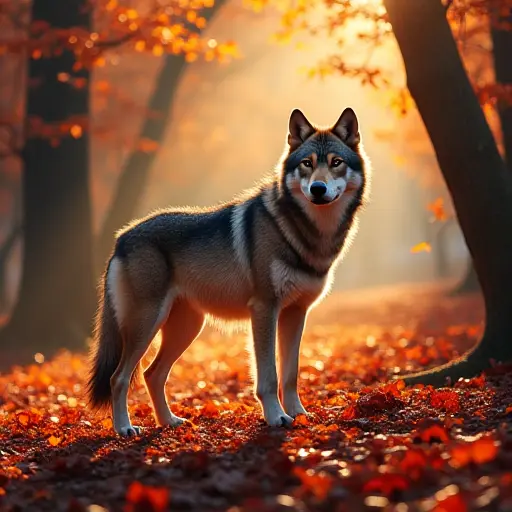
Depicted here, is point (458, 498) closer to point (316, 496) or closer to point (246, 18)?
point (316, 496)

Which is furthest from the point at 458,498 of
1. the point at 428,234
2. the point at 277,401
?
the point at 428,234

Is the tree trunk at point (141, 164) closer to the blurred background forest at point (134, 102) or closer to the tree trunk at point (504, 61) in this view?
the blurred background forest at point (134, 102)

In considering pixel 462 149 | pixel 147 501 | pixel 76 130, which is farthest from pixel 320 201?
pixel 76 130

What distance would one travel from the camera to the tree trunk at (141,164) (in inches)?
717

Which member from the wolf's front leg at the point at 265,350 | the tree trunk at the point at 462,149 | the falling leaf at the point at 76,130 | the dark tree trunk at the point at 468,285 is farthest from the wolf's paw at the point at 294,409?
the dark tree trunk at the point at 468,285

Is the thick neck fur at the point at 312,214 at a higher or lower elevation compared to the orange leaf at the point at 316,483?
higher

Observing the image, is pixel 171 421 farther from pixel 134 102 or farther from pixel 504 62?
pixel 134 102

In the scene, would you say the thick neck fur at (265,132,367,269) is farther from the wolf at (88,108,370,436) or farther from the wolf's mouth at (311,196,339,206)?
the wolf's mouth at (311,196,339,206)

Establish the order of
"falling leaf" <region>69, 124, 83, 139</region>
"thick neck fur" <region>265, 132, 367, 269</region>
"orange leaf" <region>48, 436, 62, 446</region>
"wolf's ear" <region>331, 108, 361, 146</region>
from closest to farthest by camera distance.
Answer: "orange leaf" <region>48, 436, 62, 446</region>
"thick neck fur" <region>265, 132, 367, 269</region>
"wolf's ear" <region>331, 108, 361, 146</region>
"falling leaf" <region>69, 124, 83, 139</region>

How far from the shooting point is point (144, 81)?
30422 millimetres

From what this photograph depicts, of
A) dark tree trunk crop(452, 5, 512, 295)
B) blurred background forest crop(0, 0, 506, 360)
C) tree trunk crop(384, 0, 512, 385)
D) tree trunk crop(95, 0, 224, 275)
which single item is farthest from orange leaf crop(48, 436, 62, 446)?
tree trunk crop(95, 0, 224, 275)

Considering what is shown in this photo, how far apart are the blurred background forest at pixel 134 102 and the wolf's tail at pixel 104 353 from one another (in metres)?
3.90

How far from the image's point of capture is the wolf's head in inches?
258

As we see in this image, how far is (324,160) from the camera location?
263 inches
